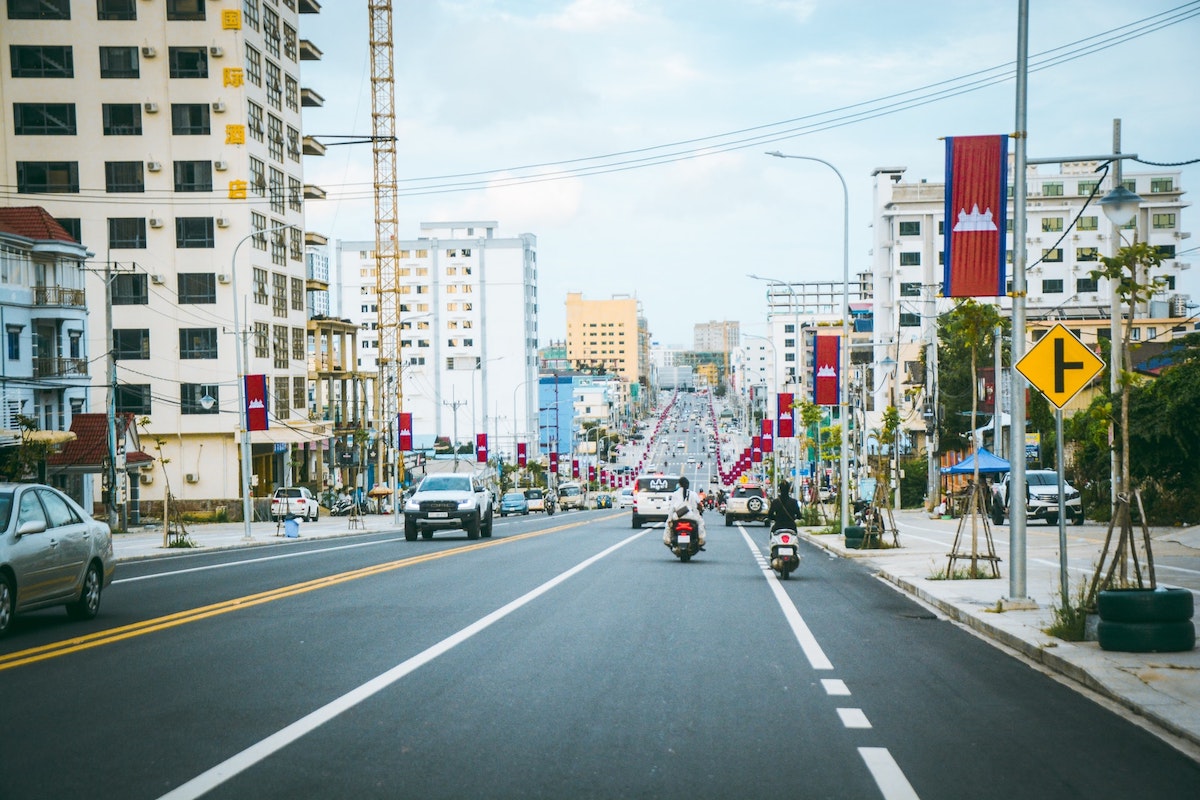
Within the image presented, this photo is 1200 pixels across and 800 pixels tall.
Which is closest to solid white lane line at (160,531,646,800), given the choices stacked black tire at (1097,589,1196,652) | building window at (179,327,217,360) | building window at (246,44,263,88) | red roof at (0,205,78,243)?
stacked black tire at (1097,589,1196,652)

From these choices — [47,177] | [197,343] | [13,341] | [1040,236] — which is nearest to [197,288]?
[197,343]

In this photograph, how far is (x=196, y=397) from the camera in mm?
70000

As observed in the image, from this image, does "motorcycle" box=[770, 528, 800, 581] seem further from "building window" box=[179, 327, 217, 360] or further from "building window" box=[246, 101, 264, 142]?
"building window" box=[246, 101, 264, 142]

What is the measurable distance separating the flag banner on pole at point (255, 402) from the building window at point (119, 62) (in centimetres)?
3259

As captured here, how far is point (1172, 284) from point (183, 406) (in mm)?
80326

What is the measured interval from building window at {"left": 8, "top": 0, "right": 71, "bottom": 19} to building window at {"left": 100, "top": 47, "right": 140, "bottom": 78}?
2743 millimetres

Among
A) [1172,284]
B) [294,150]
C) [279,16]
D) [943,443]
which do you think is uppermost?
[279,16]

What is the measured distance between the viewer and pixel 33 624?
15.0 metres

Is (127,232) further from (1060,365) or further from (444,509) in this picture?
(1060,365)

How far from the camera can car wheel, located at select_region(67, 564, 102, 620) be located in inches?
599

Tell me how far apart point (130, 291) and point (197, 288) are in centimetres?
360

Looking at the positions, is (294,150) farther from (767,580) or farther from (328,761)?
(328,761)

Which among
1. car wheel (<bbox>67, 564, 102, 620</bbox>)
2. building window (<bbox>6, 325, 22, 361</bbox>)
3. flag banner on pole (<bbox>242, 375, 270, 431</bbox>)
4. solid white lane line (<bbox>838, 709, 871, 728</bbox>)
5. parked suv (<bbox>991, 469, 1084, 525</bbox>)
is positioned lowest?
parked suv (<bbox>991, 469, 1084, 525</bbox>)

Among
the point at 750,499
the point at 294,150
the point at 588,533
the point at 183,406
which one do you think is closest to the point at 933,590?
the point at 588,533
